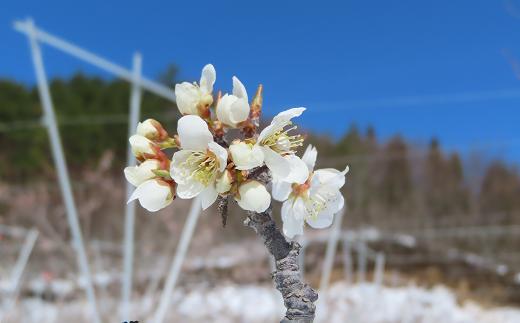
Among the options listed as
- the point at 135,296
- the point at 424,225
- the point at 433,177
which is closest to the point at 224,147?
the point at 135,296

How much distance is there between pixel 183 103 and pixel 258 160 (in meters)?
0.09

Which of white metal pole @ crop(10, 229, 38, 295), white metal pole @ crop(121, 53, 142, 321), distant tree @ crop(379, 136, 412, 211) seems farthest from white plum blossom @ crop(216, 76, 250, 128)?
distant tree @ crop(379, 136, 412, 211)

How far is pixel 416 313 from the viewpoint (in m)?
4.34

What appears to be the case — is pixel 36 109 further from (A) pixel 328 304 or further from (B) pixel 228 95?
(B) pixel 228 95

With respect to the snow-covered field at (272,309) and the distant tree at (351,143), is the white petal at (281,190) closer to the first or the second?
the snow-covered field at (272,309)

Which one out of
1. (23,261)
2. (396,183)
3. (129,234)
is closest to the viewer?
(129,234)

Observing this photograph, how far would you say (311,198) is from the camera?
20.0 inches

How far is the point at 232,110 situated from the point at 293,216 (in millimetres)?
101

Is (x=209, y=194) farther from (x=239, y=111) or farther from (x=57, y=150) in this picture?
(x=57, y=150)

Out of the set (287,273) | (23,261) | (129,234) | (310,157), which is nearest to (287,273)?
(287,273)

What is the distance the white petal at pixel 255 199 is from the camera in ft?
1.39

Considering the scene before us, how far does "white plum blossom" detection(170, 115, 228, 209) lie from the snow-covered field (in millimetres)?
2613

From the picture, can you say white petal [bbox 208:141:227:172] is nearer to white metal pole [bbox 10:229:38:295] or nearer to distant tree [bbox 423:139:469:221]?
white metal pole [bbox 10:229:38:295]

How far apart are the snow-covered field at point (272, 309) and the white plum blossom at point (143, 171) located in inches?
102
